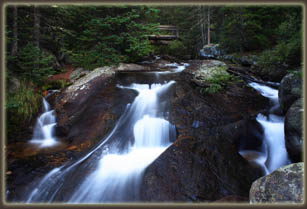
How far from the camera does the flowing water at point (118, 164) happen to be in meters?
3.41

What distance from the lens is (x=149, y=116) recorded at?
565 centimetres

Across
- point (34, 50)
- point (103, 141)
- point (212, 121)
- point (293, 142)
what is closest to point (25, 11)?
point (34, 50)

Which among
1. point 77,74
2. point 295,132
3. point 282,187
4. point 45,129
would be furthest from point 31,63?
point 295,132

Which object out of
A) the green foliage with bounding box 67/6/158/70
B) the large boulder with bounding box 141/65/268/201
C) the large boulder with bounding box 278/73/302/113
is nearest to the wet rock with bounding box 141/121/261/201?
the large boulder with bounding box 141/65/268/201

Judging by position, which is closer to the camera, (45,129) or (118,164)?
(118,164)

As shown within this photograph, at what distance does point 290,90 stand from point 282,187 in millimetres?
3986

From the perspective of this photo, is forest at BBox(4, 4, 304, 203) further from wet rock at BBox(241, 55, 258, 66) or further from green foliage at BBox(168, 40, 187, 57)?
green foliage at BBox(168, 40, 187, 57)

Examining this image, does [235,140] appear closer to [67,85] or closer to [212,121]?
[212,121]

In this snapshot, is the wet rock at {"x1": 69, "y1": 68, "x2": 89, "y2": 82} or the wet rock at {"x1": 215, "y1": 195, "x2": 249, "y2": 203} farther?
the wet rock at {"x1": 69, "y1": 68, "x2": 89, "y2": 82}

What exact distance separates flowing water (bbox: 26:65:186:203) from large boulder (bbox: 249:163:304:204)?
2182mm

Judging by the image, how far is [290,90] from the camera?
4.89m

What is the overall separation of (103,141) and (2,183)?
7.34ft

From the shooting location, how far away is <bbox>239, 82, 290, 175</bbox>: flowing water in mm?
4328

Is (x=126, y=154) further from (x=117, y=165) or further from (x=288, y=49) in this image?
(x=288, y=49)
